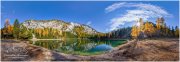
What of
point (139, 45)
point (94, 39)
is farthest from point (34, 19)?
point (139, 45)

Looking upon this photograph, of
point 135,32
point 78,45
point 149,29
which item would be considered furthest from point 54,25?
point 149,29

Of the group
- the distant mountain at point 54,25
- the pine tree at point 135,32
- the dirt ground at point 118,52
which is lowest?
the dirt ground at point 118,52

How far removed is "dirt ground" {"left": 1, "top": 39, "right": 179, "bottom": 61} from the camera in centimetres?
884

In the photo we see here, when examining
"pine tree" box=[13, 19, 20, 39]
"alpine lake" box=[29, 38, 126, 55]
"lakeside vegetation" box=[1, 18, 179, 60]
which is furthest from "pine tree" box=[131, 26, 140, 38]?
"pine tree" box=[13, 19, 20, 39]

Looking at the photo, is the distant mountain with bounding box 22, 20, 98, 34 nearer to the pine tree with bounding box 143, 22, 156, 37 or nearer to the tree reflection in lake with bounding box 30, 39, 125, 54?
the tree reflection in lake with bounding box 30, 39, 125, 54

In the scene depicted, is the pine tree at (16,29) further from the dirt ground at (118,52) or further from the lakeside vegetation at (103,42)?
the dirt ground at (118,52)

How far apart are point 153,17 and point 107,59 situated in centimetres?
127

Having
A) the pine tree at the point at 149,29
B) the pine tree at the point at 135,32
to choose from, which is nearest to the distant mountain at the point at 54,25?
the pine tree at the point at 135,32

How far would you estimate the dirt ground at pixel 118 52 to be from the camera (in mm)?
8844

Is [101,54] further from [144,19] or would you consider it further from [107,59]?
[144,19]

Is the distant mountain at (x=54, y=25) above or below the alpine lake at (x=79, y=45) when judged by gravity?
above

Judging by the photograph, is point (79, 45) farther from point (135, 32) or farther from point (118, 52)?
point (135, 32)

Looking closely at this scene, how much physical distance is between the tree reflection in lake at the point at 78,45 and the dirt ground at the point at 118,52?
89 millimetres

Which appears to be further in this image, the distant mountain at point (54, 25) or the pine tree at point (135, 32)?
the pine tree at point (135, 32)
